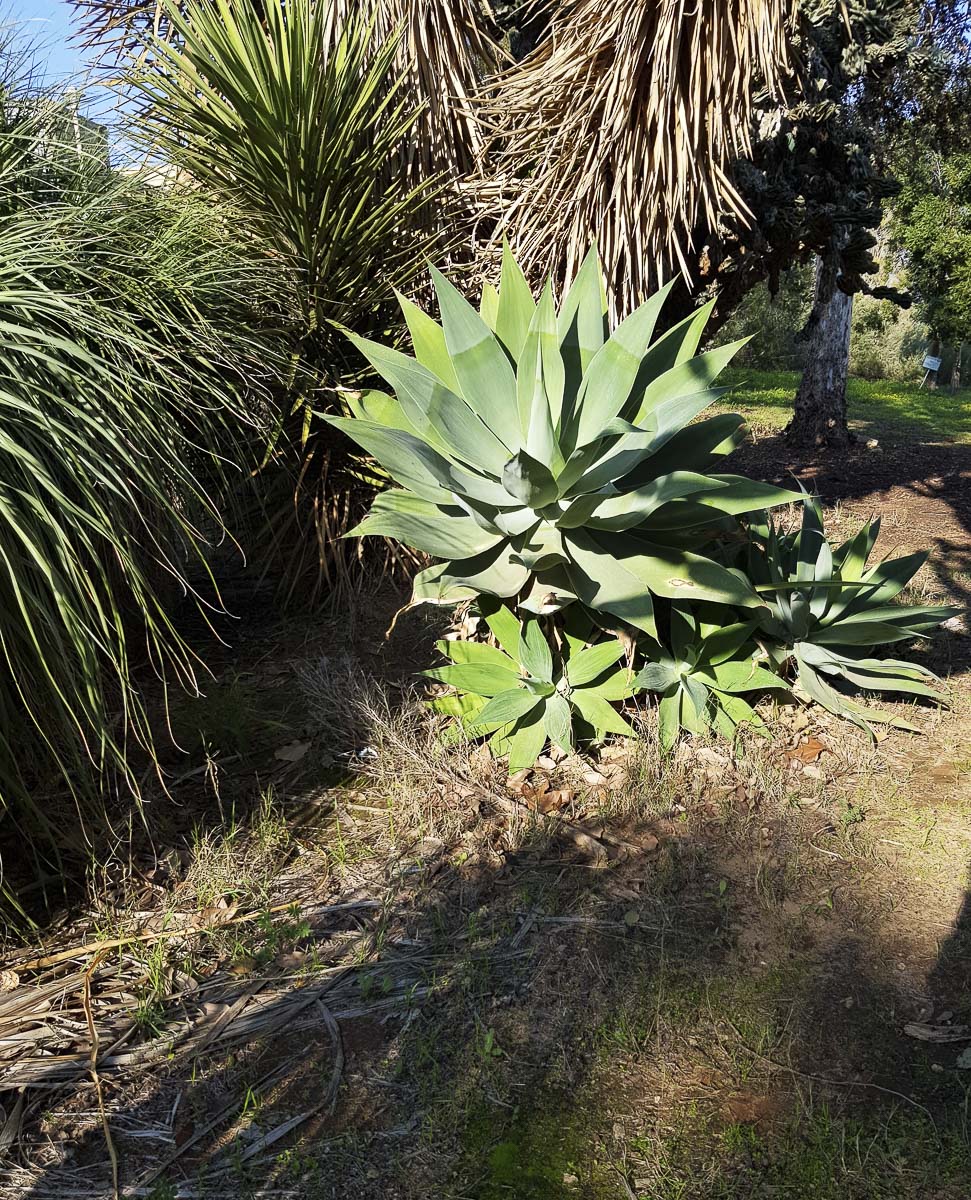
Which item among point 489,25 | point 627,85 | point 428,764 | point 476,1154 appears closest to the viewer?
point 476,1154

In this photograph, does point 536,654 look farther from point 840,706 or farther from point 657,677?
point 840,706

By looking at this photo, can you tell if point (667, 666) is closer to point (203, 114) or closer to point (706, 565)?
point (706, 565)

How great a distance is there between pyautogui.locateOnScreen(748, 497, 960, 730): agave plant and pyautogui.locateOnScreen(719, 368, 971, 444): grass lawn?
460cm

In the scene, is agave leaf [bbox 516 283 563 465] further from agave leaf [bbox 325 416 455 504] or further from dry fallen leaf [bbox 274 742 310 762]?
dry fallen leaf [bbox 274 742 310 762]

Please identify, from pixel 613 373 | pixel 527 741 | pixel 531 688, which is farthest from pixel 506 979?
pixel 613 373

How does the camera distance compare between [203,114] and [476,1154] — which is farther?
[203,114]

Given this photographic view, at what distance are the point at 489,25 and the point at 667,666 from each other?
12.4 ft

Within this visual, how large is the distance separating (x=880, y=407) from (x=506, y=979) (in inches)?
517

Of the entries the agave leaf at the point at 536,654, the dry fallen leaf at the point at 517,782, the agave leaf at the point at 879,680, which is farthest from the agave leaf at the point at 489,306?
the agave leaf at the point at 879,680

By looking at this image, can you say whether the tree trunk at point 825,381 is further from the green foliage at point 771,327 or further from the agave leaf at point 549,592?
the green foliage at point 771,327

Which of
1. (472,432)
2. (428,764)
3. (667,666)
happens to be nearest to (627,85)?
(472,432)

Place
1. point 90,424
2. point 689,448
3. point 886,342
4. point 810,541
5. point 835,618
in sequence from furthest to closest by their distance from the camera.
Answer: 1. point 886,342
2. point 810,541
3. point 835,618
4. point 689,448
5. point 90,424

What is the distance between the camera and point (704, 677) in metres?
3.30

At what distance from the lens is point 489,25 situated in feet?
16.2
